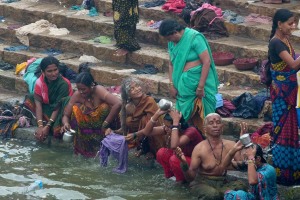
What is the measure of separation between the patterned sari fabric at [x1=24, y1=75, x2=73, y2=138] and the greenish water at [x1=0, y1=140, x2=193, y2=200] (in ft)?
1.25

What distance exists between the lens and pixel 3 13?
52.5 feet

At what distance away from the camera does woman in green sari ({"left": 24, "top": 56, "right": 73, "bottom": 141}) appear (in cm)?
1148

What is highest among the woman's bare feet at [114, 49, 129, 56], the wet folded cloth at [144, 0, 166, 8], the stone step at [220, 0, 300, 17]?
the stone step at [220, 0, 300, 17]

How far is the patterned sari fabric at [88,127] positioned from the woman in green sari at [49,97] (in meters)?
0.42

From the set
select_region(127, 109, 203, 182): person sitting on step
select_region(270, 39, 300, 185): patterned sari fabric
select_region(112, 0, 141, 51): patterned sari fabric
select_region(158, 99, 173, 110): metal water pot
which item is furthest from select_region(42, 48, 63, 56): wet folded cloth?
select_region(270, 39, 300, 185): patterned sari fabric

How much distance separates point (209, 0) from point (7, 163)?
4332 millimetres

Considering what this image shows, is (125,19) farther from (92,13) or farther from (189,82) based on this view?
(189,82)

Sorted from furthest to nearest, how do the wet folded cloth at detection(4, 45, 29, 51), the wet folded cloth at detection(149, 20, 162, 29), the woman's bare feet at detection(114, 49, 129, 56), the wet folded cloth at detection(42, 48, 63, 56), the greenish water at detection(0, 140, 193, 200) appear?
the wet folded cloth at detection(4, 45, 29, 51)
the wet folded cloth at detection(42, 48, 63, 56)
the wet folded cloth at detection(149, 20, 162, 29)
the woman's bare feet at detection(114, 49, 129, 56)
the greenish water at detection(0, 140, 193, 200)

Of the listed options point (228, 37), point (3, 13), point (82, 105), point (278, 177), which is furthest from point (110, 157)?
point (3, 13)

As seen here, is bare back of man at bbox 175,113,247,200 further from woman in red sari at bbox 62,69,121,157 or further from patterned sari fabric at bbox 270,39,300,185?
woman in red sari at bbox 62,69,121,157

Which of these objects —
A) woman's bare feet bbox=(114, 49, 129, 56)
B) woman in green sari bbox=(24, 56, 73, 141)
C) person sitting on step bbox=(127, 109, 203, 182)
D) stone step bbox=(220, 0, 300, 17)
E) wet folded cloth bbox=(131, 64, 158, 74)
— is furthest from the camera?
woman's bare feet bbox=(114, 49, 129, 56)

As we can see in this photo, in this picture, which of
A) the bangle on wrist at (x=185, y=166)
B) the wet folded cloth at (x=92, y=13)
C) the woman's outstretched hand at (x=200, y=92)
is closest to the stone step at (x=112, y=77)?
the wet folded cloth at (x=92, y=13)

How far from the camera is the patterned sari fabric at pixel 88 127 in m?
11.0

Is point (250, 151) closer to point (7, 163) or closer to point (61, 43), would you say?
point (7, 163)
